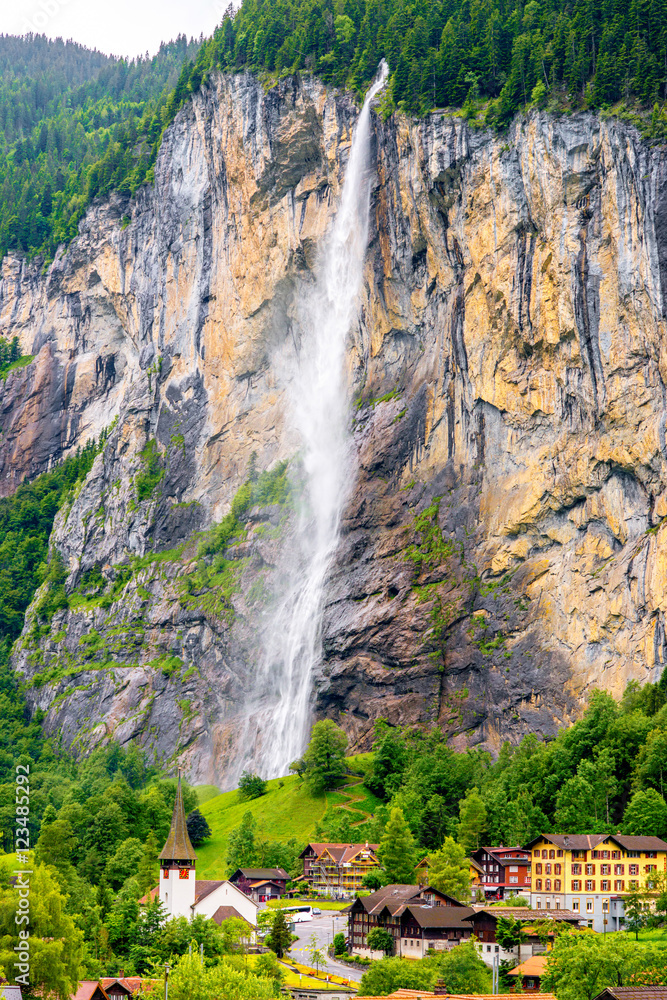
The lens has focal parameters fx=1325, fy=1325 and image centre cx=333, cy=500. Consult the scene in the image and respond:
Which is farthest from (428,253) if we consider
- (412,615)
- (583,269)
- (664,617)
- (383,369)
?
(664,617)

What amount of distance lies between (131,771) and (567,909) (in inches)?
2788

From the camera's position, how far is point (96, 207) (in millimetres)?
198875

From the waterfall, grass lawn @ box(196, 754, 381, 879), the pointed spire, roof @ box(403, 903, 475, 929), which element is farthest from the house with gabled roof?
the waterfall

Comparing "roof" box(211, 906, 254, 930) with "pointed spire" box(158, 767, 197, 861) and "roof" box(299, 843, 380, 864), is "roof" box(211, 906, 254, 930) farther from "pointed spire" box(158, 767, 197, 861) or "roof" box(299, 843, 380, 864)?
"roof" box(299, 843, 380, 864)

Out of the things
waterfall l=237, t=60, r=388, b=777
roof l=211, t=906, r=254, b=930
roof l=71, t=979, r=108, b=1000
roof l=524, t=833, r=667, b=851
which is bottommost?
roof l=71, t=979, r=108, b=1000

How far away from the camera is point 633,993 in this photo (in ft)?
168

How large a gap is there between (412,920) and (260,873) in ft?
84.7

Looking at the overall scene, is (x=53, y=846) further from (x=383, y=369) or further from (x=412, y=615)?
(x=383, y=369)

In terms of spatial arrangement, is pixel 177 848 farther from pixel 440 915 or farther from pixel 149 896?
pixel 440 915

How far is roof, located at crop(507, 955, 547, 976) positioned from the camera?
66812 millimetres

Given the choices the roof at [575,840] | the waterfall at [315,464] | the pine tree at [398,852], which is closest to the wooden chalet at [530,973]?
the roof at [575,840]

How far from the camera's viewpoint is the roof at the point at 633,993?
166 ft

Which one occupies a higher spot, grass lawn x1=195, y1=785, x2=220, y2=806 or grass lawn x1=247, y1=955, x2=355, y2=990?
grass lawn x1=195, y1=785, x2=220, y2=806

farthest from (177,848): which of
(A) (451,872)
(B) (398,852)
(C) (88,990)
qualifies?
(C) (88,990)
